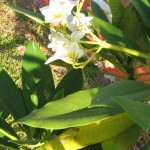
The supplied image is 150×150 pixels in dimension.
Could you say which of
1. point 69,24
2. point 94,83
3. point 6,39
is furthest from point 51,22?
point 6,39

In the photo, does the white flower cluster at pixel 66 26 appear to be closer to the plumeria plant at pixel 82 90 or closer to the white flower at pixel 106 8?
the plumeria plant at pixel 82 90

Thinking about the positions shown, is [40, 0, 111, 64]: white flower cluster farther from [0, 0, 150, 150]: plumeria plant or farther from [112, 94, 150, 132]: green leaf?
[112, 94, 150, 132]: green leaf

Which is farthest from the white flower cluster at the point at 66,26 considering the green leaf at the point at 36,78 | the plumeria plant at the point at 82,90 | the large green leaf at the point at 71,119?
the green leaf at the point at 36,78

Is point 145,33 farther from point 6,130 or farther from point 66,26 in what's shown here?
point 6,130

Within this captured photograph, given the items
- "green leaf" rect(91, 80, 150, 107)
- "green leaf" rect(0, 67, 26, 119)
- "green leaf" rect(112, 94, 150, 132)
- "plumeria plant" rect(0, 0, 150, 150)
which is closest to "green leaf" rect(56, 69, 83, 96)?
"plumeria plant" rect(0, 0, 150, 150)

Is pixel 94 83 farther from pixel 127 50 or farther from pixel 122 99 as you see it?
pixel 122 99

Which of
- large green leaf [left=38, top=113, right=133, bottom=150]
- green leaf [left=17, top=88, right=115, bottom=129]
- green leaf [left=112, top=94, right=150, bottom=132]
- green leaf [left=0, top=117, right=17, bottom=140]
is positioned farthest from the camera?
green leaf [left=0, top=117, right=17, bottom=140]

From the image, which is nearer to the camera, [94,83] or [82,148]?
[82,148]
